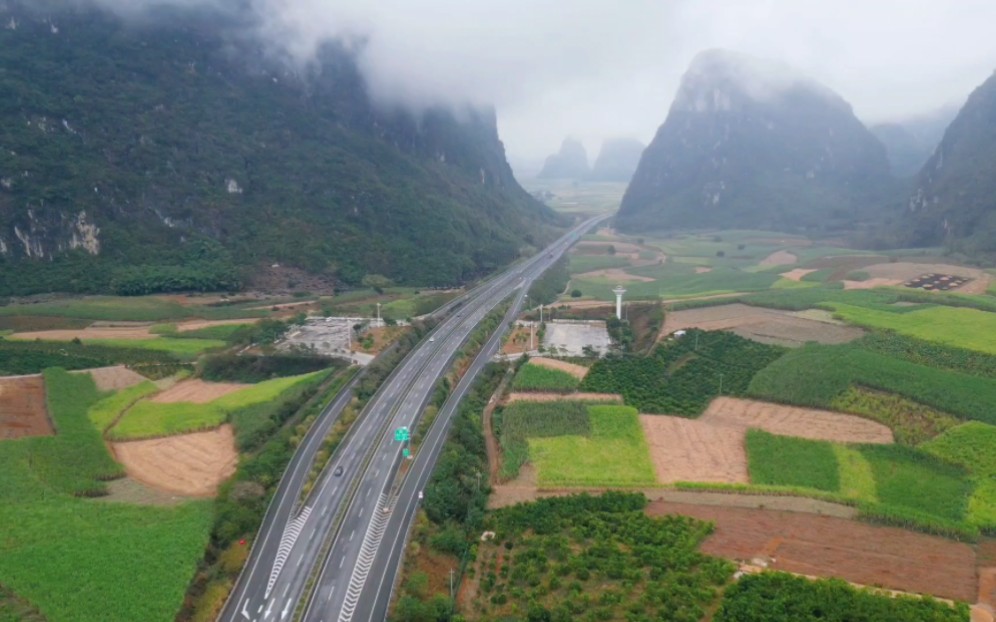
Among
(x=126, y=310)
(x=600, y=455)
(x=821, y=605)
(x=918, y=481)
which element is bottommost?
(x=821, y=605)

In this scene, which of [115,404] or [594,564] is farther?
[115,404]

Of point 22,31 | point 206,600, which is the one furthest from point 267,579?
point 22,31

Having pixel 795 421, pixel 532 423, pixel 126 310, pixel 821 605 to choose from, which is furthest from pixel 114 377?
pixel 821 605

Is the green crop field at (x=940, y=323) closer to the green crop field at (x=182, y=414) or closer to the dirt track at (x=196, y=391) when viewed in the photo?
the green crop field at (x=182, y=414)

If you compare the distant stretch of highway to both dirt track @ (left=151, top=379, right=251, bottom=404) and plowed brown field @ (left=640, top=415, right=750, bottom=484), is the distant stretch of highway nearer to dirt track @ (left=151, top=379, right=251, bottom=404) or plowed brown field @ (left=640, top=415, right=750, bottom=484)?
dirt track @ (left=151, top=379, right=251, bottom=404)

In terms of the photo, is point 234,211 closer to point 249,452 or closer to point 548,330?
point 548,330

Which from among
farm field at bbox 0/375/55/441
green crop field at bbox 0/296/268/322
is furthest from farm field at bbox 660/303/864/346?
farm field at bbox 0/375/55/441

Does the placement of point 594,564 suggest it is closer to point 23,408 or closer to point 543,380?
point 543,380
